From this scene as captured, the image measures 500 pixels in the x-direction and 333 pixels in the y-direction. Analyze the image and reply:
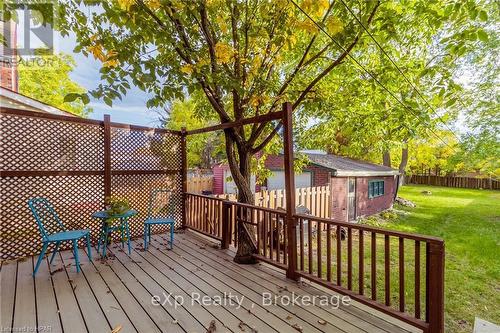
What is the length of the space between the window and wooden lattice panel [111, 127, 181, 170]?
28.2 ft

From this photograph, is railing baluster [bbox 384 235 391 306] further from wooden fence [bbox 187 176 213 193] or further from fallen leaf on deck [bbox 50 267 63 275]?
wooden fence [bbox 187 176 213 193]

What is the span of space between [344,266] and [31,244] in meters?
5.32

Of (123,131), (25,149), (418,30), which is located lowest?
(25,149)

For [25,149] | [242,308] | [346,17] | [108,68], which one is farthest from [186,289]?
[346,17]

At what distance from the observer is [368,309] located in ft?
8.61

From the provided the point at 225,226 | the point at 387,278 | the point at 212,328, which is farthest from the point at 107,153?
the point at 387,278

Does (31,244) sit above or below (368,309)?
above

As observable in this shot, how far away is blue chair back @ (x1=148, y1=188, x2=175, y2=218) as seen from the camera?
4.82 m

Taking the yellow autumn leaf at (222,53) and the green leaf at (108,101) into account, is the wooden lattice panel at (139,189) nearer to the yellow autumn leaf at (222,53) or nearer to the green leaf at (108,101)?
the yellow autumn leaf at (222,53)

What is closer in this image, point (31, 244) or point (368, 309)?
point (368, 309)

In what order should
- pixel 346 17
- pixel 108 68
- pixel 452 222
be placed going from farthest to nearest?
pixel 452 222, pixel 346 17, pixel 108 68

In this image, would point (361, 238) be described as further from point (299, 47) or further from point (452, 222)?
point (452, 222)

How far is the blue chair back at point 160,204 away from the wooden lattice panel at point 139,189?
0.12 metres

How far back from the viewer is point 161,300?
2.73m
